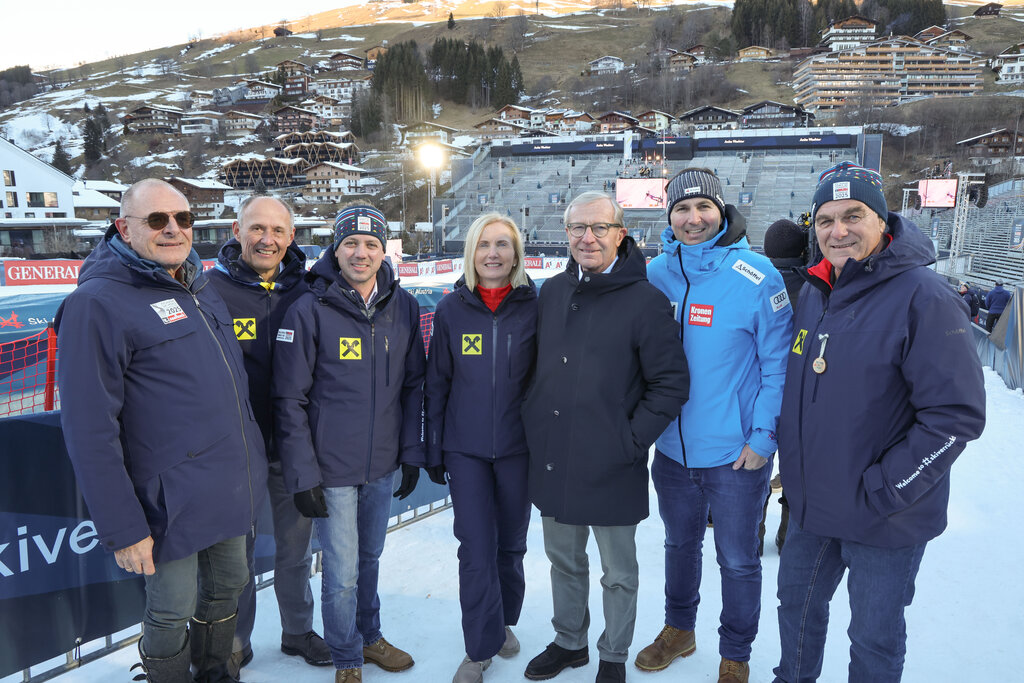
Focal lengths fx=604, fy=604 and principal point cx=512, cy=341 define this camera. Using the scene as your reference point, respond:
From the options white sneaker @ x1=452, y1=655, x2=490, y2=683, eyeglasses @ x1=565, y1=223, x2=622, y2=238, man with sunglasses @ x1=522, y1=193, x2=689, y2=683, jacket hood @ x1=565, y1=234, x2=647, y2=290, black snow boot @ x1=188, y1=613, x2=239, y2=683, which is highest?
eyeglasses @ x1=565, y1=223, x2=622, y2=238

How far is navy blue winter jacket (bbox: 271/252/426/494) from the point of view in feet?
7.55

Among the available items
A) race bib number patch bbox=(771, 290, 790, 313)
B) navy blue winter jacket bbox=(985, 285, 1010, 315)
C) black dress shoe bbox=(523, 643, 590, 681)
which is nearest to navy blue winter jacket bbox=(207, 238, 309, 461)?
black dress shoe bbox=(523, 643, 590, 681)

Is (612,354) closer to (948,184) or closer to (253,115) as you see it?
(948,184)

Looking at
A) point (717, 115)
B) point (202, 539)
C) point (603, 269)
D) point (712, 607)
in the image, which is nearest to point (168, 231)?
point (202, 539)

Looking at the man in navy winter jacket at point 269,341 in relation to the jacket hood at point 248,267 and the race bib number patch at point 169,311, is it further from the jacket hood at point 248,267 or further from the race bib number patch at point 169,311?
the race bib number patch at point 169,311

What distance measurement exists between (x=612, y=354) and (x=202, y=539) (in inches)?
61.0

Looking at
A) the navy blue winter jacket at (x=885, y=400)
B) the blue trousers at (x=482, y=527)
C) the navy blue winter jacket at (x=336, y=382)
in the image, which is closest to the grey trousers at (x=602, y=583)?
the blue trousers at (x=482, y=527)

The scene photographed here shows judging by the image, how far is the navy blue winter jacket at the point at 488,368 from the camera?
2433 millimetres

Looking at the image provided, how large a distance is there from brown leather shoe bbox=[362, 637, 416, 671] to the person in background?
270 mm

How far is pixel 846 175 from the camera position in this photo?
195cm

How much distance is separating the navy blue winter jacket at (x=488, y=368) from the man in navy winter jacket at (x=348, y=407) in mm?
202

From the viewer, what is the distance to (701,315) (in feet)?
7.75

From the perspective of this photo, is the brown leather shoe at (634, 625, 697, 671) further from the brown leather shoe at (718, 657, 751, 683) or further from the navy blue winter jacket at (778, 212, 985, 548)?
the navy blue winter jacket at (778, 212, 985, 548)

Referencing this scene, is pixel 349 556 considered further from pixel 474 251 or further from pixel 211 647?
pixel 474 251
